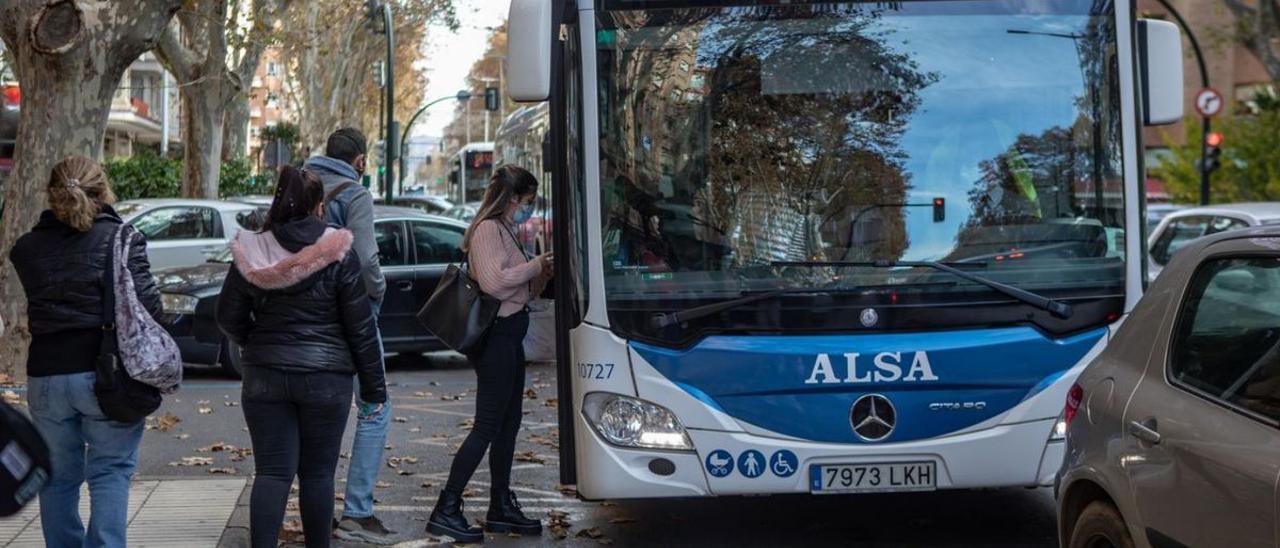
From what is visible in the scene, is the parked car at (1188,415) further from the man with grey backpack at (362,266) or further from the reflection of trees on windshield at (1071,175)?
the man with grey backpack at (362,266)

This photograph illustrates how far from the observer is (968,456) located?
6.76m

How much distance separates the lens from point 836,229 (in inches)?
269

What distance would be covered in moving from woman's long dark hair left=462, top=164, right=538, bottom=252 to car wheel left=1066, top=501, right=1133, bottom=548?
3273 mm

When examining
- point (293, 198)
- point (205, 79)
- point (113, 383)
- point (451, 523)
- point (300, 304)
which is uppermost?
point (205, 79)

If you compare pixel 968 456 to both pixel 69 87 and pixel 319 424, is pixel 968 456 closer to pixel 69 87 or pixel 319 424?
pixel 319 424

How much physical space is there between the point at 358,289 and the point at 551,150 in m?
1.49

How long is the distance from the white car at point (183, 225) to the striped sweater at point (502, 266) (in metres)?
12.2

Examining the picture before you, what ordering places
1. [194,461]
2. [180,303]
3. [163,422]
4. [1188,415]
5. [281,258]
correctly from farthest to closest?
[180,303]
[163,422]
[194,461]
[281,258]
[1188,415]

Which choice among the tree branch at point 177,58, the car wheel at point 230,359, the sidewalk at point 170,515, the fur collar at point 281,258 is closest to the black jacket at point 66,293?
the fur collar at point 281,258

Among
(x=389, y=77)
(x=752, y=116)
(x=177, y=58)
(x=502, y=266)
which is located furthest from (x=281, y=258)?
(x=389, y=77)

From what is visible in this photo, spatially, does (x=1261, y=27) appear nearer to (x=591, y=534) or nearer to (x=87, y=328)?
(x=591, y=534)

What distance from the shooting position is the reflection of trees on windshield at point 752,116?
6.88m

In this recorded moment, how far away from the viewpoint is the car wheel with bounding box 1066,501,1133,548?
186 inches

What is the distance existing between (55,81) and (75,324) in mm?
8182
